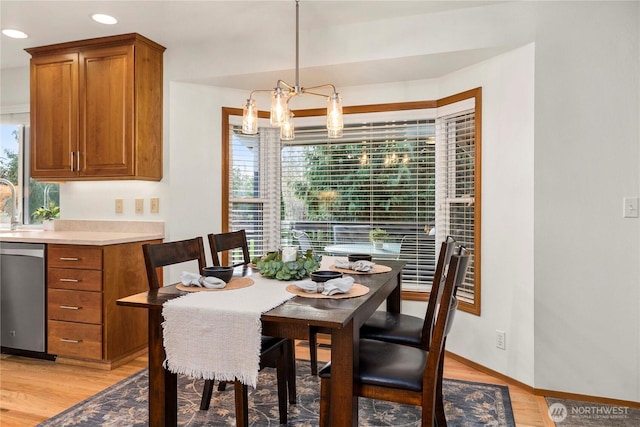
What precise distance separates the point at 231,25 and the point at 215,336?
246 cm

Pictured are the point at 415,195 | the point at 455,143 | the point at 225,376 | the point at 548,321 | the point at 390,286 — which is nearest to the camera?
the point at 225,376

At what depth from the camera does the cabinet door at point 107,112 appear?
3395 millimetres

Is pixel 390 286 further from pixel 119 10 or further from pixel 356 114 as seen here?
pixel 119 10

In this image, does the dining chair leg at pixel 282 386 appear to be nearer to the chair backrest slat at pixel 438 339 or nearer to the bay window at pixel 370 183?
the chair backrest slat at pixel 438 339

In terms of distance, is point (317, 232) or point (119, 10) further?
point (317, 232)

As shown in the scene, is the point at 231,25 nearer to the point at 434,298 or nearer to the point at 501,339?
the point at 434,298

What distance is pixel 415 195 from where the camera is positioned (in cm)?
363

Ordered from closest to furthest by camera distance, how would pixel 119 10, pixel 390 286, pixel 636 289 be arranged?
pixel 390 286 → pixel 636 289 → pixel 119 10

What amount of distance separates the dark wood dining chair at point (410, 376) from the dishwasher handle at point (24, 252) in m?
2.60

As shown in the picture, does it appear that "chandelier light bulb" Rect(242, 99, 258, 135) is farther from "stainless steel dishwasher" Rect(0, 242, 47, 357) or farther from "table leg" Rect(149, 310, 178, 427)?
"stainless steel dishwasher" Rect(0, 242, 47, 357)

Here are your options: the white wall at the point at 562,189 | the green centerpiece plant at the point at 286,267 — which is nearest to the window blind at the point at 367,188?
the white wall at the point at 562,189

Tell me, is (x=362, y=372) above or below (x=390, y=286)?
below

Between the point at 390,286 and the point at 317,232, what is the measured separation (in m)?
1.66

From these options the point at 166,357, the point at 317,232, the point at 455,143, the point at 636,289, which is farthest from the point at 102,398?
the point at 636,289
